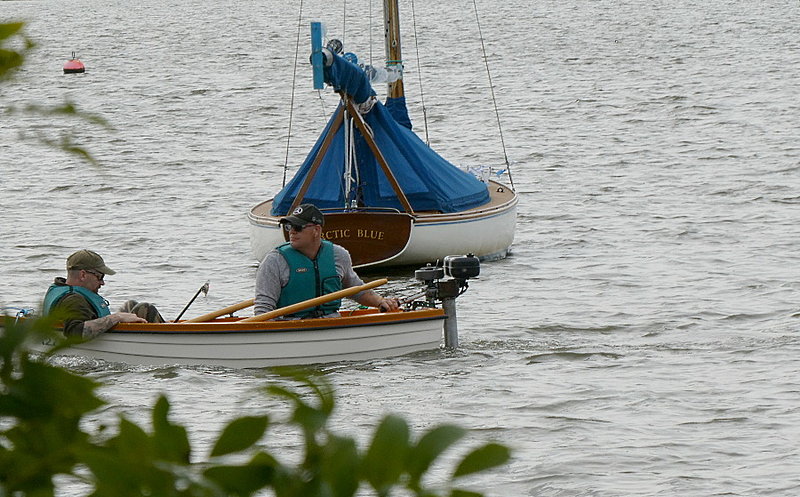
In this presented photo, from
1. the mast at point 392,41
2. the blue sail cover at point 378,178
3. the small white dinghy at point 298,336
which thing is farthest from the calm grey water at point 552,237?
the mast at point 392,41

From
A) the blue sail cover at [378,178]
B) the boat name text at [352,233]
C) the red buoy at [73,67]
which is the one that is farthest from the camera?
the red buoy at [73,67]

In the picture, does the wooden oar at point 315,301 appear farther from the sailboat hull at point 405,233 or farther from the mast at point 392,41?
the mast at point 392,41

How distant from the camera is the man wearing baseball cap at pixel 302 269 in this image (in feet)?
33.5

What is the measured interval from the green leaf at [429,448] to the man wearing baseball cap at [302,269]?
358 inches

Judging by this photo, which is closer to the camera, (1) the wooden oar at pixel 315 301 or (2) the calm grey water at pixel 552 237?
(2) the calm grey water at pixel 552 237

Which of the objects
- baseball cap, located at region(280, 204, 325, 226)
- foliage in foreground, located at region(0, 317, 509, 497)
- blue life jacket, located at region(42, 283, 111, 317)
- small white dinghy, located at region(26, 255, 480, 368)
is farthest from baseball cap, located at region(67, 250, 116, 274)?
foliage in foreground, located at region(0, 317, 509, 497)

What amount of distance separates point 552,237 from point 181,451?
57.5 feet

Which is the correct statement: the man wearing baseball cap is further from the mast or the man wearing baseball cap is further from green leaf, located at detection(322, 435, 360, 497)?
green leaf, located at detection(322, 435, 360, 497)

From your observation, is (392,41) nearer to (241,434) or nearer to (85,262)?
(85,262)

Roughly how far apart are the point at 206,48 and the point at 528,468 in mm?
50163

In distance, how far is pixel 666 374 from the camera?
35.4 feet

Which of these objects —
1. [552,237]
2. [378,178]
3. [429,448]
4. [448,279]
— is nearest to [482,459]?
[429,448]

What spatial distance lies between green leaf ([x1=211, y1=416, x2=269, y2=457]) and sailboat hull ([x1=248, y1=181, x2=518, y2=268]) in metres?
12.8

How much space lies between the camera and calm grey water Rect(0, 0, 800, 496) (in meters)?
8.97
